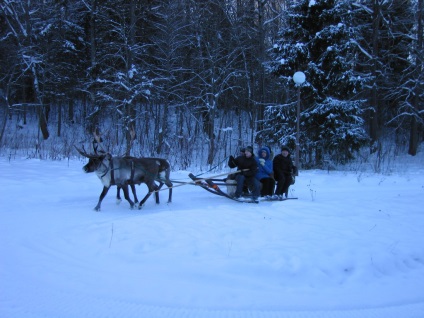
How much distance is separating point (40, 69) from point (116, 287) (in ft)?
88.7

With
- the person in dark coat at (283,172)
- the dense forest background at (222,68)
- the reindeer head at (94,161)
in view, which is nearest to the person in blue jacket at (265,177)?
the person in dark coat at (283,172)

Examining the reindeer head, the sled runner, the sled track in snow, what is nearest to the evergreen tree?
the sled runner

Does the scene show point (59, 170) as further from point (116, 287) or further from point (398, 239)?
point (398, 239)

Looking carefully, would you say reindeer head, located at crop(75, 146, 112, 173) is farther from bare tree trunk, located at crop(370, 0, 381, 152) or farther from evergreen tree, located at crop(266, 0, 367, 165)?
bare tree trunk, located at crop(370, 0, 381, 152)

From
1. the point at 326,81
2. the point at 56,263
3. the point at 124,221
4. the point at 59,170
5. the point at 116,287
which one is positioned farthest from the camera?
the point at 326,81

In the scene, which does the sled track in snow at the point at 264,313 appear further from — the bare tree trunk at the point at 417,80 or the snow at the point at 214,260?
the bare tree trunk at the point at 417,80

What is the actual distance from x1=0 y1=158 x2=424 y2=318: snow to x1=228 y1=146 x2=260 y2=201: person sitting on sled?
58 cm

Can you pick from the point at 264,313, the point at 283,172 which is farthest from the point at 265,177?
Result: the point at 264,313

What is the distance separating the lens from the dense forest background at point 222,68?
1634 cm

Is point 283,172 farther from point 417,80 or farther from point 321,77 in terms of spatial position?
point 417,80

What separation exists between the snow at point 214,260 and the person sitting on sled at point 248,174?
1.89 ft

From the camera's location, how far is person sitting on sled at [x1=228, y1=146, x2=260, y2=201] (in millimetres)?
9203

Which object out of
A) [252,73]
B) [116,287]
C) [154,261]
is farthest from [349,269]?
[252,73]

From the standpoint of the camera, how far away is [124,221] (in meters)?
6.70
